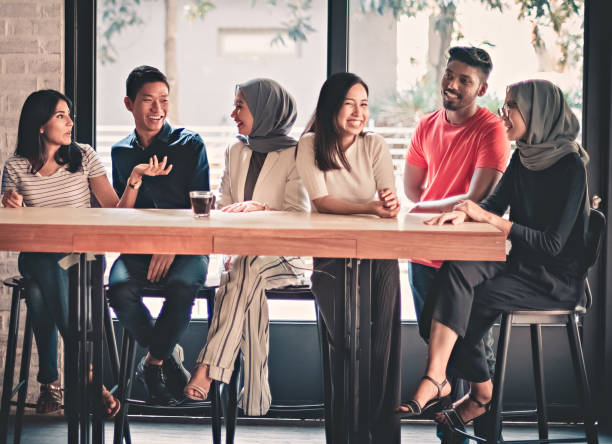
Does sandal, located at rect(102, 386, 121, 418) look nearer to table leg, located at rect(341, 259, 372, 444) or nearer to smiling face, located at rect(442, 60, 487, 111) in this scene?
table leg, located at rect(341, 259, 372, 444)

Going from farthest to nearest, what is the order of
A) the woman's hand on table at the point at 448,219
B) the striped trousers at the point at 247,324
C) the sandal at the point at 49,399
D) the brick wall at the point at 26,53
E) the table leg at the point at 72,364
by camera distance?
the brick wall at the point at 26,53, the sandal at the point at 49,399, the striped trousers at the point at 247,324, the table leg at the point at 72,364, the woman's hand on table at the point at 448,219

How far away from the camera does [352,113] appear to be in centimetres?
271

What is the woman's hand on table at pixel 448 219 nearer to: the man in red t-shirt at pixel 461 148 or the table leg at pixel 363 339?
the table leg at pixel 363 339

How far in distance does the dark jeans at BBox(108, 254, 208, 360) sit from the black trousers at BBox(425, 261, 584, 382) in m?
0.84

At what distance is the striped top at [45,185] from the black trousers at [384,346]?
3.51 ft

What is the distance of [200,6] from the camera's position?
340cm

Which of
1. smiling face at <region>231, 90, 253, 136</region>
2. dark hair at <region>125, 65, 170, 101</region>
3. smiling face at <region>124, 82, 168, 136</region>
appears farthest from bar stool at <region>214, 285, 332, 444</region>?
dark hair at <region>125, 65, 170, 101</region>

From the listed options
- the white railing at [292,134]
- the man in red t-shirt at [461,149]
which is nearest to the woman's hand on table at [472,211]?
the man in red t-shirt at [461,149]

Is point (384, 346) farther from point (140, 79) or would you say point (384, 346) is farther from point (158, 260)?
point (140, 79)

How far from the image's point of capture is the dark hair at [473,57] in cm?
287

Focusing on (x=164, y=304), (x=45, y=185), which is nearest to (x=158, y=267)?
(x=164, y=304)

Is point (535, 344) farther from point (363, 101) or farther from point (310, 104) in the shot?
point (310, 104)

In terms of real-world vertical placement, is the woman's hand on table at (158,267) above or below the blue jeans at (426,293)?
above

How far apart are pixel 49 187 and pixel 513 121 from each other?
1.75 metres
